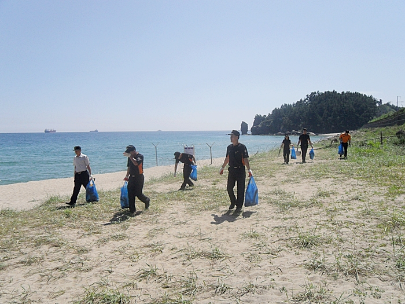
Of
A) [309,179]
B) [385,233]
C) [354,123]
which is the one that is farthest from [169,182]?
[354,123]

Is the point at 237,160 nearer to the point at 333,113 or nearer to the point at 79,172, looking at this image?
the point at 79,172

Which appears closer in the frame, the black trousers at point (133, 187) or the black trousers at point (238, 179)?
the black trousers at point (238, 179)

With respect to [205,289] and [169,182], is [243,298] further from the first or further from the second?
[169,182]

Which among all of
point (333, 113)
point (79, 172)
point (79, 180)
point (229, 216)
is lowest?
point (229, 216)

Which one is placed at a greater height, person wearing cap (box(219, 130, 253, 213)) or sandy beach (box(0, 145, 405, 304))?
person wearing cap (box(219, 130, 253, 213))

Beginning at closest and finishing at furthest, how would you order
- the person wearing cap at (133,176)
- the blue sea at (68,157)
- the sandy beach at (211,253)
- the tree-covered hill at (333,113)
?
the sandy beach at (211,253), the person wearing cap at (133,176), the blue sea at (68,157), the tree-covered hill at (333,113)

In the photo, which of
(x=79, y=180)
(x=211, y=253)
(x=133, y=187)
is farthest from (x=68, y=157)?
(x=211, y=253)

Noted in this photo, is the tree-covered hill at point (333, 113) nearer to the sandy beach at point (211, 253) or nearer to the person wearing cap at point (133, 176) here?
the sandy beach at point (211, 253)

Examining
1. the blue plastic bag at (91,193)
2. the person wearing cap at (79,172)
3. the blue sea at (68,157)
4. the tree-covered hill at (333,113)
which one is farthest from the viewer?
the tree-covered hill at (333,113)

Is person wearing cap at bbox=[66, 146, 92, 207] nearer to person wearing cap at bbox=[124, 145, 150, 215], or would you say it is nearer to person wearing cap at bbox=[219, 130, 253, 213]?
person wearing cap at bbox=[124, 145, 150, 215]

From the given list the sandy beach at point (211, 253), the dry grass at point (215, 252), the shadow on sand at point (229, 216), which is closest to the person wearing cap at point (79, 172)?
the dry grass at point (215, 252)

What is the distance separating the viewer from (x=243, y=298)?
3.24 meters

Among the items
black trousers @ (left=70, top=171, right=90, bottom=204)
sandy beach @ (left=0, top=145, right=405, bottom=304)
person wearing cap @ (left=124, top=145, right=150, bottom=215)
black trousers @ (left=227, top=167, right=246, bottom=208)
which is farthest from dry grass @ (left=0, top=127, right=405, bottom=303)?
black trousers @ (left=70, top=171, right=90, bottom=204)

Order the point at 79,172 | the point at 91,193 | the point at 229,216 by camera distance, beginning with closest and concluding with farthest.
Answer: the point at 229,216
the point at 79,172
the point at 91,193
